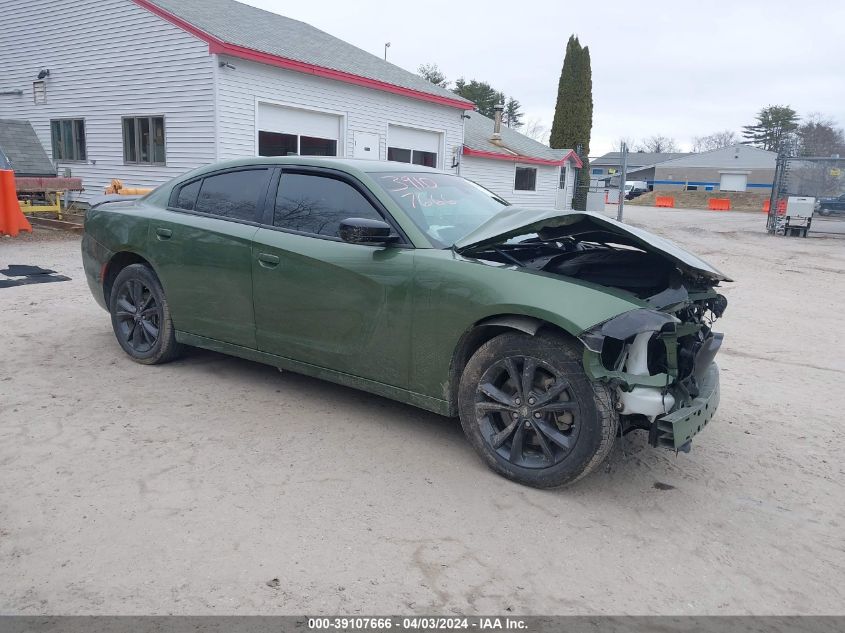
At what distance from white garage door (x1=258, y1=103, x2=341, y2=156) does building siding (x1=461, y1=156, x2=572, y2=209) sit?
5.91m

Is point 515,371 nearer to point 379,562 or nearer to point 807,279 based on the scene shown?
point 379,562

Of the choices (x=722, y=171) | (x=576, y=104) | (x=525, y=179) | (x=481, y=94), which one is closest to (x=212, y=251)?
(x=525, y=179)

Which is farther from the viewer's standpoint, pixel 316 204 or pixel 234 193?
pixel 234 193

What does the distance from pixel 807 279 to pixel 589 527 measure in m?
11.1

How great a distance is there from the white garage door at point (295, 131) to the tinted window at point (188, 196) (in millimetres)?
10601

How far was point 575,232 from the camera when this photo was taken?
3.73 metres

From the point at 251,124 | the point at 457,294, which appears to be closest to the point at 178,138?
the point at 251,124

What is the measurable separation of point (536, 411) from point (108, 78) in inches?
666

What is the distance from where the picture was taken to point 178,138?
50.1 ft

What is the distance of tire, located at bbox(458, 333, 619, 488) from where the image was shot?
326cm

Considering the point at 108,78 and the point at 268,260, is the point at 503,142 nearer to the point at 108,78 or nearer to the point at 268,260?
the point at 108,78

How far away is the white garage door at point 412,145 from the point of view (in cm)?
1967

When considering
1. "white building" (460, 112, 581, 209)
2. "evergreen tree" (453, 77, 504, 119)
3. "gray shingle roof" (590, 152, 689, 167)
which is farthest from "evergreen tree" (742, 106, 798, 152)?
"white building" (460, 112, 581, 209)

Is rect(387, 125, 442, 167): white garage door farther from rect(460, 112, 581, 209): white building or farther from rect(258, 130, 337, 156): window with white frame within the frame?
rect(460, 112, 581, 209): white building
